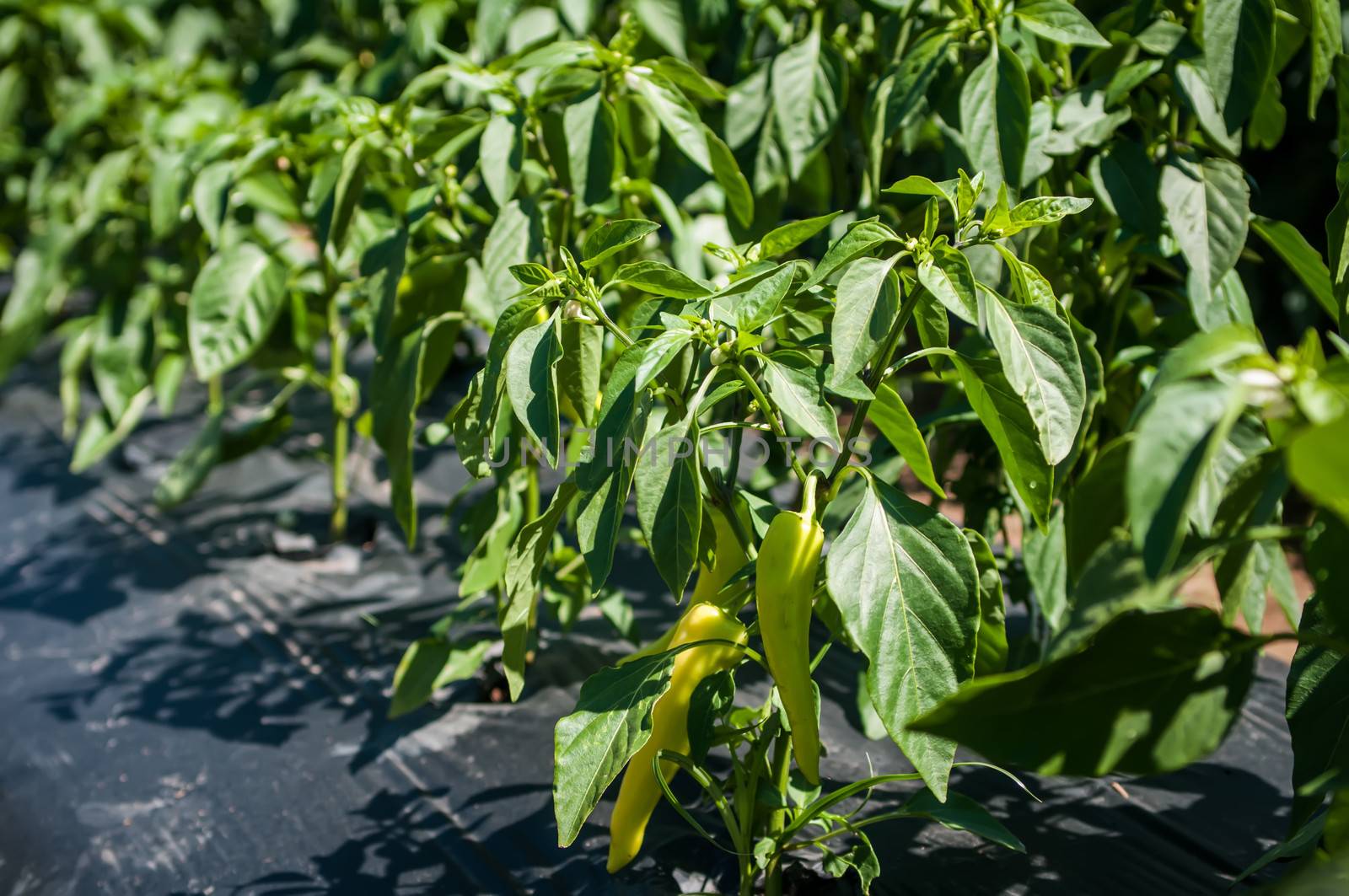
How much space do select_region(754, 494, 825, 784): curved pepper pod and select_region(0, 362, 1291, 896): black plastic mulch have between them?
35 cm

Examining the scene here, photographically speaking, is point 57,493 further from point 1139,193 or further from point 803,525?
point 1139,193

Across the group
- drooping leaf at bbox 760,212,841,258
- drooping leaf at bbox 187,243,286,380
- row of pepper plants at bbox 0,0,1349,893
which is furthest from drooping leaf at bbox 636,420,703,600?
drooping leaf at bbox 187,243,286,380

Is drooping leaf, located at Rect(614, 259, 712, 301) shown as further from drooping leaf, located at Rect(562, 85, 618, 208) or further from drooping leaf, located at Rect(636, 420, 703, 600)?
drooping leaf, located at Rect(562, 85, 618, 208)

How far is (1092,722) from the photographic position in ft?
1.94

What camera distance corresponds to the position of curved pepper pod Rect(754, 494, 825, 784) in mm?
755

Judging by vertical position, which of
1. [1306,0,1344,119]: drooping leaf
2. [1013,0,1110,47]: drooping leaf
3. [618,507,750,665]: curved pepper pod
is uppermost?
[1013,0,1110,47]: drooping leaf

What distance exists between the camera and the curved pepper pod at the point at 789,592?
2.48 feet

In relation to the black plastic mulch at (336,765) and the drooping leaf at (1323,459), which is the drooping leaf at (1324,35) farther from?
the black plastic mulch at (336,765)

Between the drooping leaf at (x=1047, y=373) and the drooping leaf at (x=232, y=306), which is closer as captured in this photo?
the drooping leaf at (x=1047, y=373)

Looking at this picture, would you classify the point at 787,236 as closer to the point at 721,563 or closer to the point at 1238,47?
the point at 721,563

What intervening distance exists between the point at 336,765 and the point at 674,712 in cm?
63

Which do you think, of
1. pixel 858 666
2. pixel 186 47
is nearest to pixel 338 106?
pixel 858 666

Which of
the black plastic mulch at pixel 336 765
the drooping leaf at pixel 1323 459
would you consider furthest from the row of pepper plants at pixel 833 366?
the black plastic mulch at pixel 336 765

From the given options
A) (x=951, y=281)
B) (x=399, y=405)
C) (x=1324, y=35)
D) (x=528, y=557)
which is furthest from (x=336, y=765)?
(x=1324, y=35)
